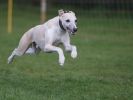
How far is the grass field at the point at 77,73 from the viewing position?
9656mm

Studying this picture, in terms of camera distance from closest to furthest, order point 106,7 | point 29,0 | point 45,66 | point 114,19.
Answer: point 45,66 → point 114,19 → point 106,7 → point 29,0

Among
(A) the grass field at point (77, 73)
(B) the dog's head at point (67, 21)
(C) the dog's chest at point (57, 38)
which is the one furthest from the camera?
(C) the dog's chest at point (57, 38)

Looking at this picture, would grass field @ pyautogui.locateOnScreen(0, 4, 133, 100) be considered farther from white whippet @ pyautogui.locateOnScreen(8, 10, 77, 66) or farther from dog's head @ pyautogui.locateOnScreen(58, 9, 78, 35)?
dog's head @ pyautogui.locateOnScreen(58, 9, 78, 35)

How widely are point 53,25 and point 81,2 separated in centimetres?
2153

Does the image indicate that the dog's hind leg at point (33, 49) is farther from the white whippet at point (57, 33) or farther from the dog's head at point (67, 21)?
the dog's head at point (67, 21)

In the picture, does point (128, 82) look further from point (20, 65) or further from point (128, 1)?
point (128, 1)

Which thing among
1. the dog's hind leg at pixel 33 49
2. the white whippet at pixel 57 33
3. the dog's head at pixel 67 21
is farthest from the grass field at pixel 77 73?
the dog's head at pixel 67 21

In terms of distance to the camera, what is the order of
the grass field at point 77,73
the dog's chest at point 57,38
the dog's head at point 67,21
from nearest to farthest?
1. the grass field at point 77,73
2. the dog's head at point 67,21
3. the dog's chest at point 57,38

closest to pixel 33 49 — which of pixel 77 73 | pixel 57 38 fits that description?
pixel 57 38

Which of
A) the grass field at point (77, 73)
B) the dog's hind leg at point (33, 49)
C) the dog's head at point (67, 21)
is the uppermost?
the dog's head at point (67, 21)

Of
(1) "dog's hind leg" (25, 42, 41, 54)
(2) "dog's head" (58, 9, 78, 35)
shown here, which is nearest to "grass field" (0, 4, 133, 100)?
(1) "dog's hind leg" (25, 42, 41, 54)

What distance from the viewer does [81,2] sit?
32.2 m

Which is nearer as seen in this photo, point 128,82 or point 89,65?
point 128,82

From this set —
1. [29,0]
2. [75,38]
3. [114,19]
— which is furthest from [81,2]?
[75,38]
